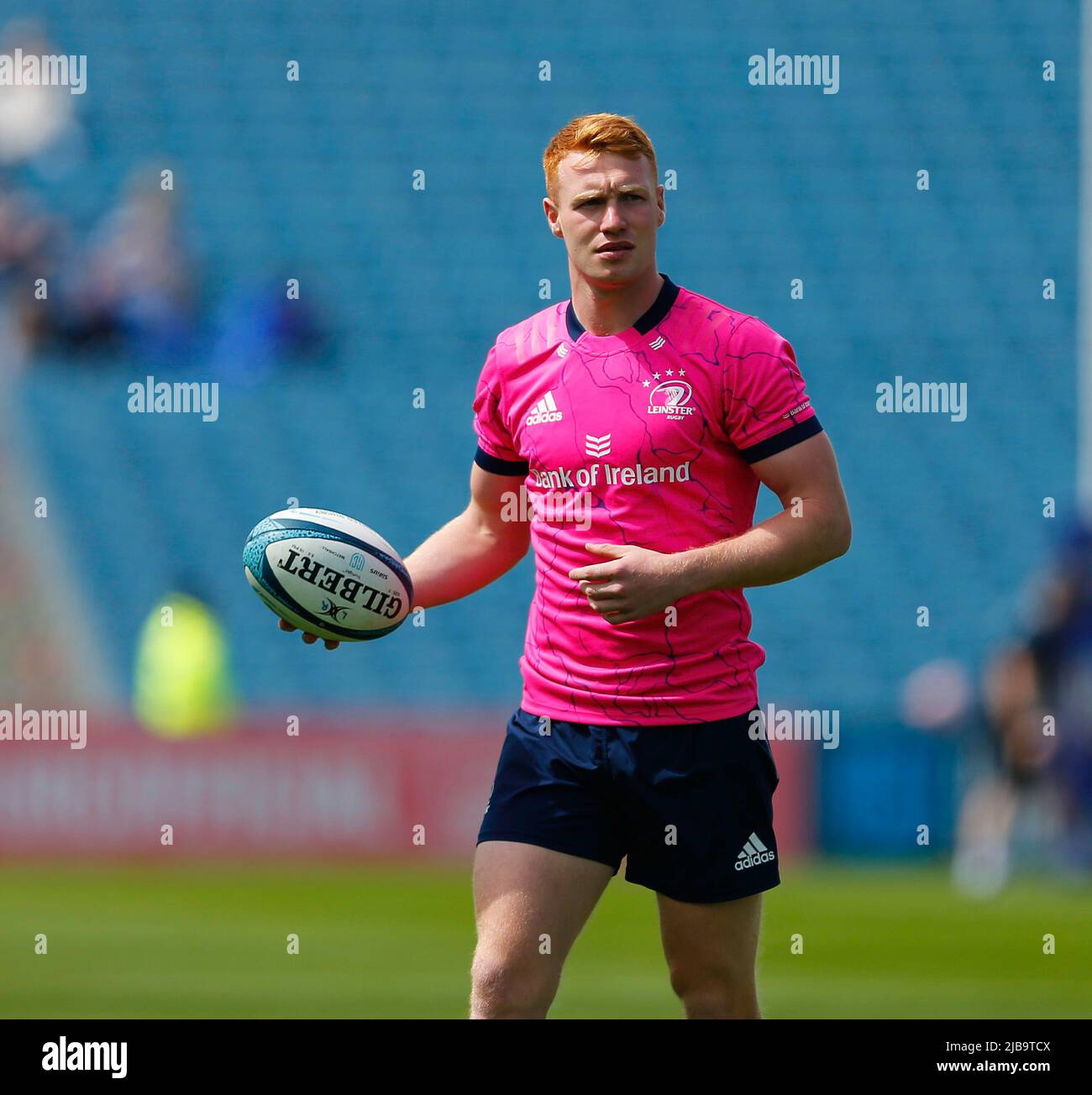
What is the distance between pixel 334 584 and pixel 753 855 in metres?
1.30

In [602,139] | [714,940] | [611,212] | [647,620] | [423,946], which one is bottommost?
[423,946]

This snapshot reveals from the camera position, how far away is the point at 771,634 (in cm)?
1744

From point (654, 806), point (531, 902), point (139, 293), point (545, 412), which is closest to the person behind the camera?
point (531, 902)

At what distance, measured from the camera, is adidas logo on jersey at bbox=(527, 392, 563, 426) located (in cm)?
471

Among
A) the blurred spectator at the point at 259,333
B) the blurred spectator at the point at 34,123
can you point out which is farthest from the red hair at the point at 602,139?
the blurred spectator at the point at 34,123

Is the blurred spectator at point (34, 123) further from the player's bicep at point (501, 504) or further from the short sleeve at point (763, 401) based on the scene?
the short sleeve at point (763, 401)

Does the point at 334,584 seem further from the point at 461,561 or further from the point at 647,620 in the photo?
the point at 647,620

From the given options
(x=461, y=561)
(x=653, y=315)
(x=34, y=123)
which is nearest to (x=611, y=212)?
(x=653, y=315)

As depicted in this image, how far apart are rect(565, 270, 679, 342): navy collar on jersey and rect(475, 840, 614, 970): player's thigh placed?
4.11ft

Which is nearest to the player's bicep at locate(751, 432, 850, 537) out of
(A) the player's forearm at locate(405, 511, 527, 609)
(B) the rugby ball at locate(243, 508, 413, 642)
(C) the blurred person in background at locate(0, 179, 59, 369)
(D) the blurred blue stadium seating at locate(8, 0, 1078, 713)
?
(A) the player's forearm at locate(405, 511, 527, 609)

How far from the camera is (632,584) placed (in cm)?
436

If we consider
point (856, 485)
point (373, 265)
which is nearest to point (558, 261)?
point (373, 265)

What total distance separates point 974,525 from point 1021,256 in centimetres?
321

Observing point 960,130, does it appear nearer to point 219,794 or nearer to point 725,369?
point 219,794
